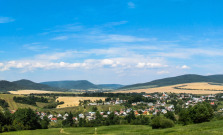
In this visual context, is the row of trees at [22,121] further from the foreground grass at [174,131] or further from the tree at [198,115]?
the tree at [198,115]

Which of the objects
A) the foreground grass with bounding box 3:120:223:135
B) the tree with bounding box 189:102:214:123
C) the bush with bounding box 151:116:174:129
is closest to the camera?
the foreground grass with bounding box 3:120:223:135

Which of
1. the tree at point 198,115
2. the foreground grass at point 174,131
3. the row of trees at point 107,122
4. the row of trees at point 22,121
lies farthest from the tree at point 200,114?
the row of trees at point 22,121

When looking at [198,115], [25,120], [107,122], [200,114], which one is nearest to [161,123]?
[198,115]

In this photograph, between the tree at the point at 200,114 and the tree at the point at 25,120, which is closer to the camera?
the tree at the point at 200,114

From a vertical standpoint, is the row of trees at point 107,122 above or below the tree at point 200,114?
below

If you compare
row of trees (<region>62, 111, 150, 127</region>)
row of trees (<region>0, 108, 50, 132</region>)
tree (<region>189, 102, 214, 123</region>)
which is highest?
tree (<region>189, 102, 214, 123</region>)

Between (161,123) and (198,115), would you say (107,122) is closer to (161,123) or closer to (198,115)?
(161,123)

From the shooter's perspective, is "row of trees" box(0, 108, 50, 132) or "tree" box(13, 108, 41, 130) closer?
"row of trees" box(0, 108, 50, 132)

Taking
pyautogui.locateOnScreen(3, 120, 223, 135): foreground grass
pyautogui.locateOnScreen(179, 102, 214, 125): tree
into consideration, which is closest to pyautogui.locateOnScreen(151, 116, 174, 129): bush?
pyautogui.locateOnScreen(3, 120, 223, 135): foreground grass

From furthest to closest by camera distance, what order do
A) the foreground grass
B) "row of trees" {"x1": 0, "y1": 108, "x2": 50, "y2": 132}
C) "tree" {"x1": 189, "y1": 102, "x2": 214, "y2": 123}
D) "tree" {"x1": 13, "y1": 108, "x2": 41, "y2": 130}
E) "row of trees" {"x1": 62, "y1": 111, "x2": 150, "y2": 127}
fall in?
"row of trees" {"x1": 62, "y1": 111, "x2": 150, "y2": 127}, "tree" {"x1": 13, "y1": 108, "x2": 41, "y2": 130}, "row of trees" {"x1": 0, "y1": 108, "x2": 50, "y2": 132}, "tree" {"x1": 189, "y1": 102, "x2": 214, "y2": 123}, the foreground grass

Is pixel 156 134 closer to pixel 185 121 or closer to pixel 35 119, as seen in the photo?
pixel 185 121

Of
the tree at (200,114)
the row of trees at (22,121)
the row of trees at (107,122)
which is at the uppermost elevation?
the tree at (200,114)

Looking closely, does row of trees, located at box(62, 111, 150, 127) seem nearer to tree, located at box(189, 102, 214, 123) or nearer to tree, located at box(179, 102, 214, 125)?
tree, located at box(179, 102, 214, 125)

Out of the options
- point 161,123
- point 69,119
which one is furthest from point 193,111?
point 69,119
